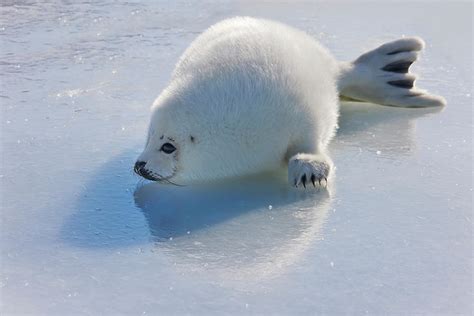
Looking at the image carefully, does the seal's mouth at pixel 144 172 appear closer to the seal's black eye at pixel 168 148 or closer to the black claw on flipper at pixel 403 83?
the seal's black eye at pixel 168 148

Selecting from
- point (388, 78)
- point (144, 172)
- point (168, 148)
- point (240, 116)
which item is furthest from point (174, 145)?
point (388, 78)

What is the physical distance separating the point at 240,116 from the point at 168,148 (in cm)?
28

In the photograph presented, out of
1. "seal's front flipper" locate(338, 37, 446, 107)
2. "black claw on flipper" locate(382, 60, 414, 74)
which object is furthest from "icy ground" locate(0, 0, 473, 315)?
"black claw on flipper" locate(382, 60, 414, 74)

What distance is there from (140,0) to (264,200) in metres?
3.73

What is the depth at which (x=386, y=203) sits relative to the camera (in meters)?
2.47

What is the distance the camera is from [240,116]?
2.60 meters

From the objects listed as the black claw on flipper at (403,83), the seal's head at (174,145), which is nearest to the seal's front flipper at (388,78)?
the black claw on flipper at (403,83)

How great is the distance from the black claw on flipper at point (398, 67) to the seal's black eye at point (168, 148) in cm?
146

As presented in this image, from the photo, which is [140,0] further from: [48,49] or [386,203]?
[386,203]

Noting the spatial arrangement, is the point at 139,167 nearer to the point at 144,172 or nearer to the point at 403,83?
the point at 144,172

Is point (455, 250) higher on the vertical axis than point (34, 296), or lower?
lower

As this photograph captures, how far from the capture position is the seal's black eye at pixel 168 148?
2.56m

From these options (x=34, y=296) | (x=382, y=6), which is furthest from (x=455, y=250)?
(x=382, y=6)

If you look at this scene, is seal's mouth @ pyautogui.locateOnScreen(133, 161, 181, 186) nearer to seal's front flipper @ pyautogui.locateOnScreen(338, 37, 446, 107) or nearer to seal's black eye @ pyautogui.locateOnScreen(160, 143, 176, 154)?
seal's black eye @ pyautogui.locateOnScreen(160, 143, 176, 154)
